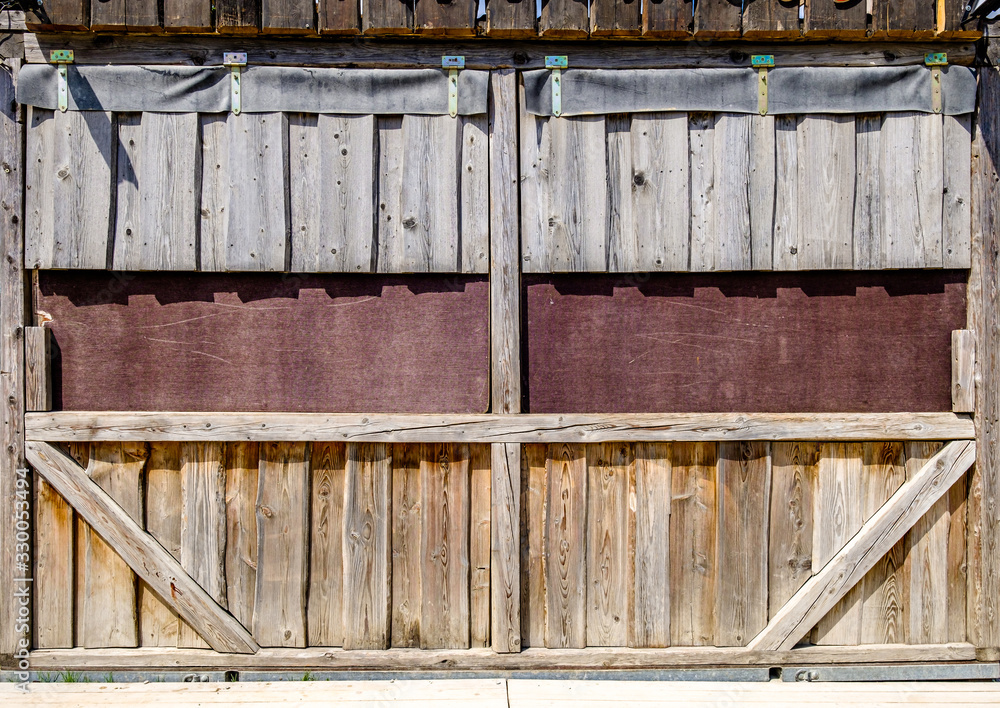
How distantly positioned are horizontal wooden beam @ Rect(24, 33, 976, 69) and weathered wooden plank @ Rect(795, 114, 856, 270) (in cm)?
41

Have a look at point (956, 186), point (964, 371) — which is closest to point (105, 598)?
point (964, 371)

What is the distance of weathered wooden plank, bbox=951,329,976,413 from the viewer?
3389mm

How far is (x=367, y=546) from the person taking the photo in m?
3.41

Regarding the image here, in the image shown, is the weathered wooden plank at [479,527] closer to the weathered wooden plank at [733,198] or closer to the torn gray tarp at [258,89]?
the weathered wooden plank at [733,198]

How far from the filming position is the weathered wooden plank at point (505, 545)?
133 inches

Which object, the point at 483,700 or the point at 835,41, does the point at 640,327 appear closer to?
the point at 835,41

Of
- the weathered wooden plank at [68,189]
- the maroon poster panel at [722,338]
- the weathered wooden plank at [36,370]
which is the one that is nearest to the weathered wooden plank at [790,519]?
the maroon poster panel at [722,338]

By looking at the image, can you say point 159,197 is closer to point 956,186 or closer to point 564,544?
point 564,544

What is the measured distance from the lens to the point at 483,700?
10.6 ft

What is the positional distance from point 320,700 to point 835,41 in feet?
14.5

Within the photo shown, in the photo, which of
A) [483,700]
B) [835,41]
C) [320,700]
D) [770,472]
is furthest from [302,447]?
[835,41]

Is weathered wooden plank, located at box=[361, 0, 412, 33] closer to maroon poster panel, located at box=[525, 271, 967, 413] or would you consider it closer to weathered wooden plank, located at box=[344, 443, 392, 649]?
maroon poster panel, located at box=[525, 271, 967, 413]

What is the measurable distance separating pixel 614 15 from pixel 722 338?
180 centimetres

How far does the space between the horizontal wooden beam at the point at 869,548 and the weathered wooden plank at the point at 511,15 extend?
321 centimetres
